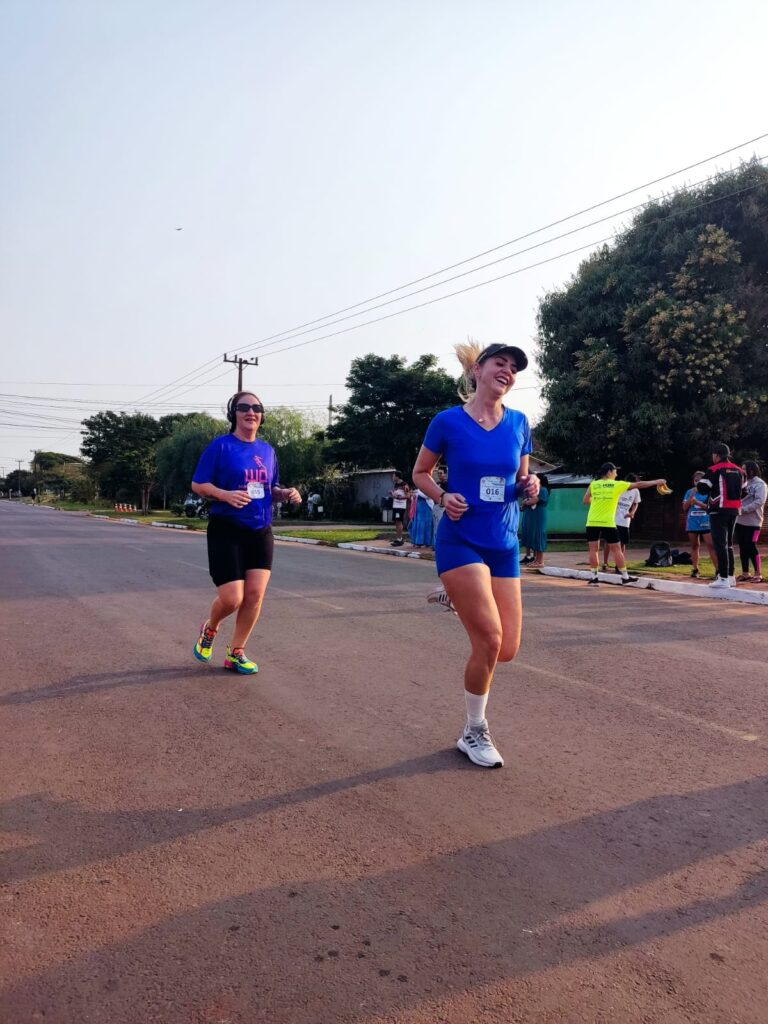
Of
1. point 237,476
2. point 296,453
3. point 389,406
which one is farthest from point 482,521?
point 296,453

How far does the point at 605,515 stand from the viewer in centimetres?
1257

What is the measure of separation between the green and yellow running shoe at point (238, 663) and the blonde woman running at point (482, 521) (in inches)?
87.9

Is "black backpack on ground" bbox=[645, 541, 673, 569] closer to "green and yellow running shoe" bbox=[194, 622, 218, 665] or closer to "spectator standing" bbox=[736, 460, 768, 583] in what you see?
"spectator standing" bbox=[736, 460, 768, 583]

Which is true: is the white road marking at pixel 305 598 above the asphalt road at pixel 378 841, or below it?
above

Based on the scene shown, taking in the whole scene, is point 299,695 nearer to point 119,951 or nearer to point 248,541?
point 248,541

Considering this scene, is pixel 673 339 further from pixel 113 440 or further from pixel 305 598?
pixel 113 440

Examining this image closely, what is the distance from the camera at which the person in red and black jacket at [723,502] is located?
10625 millimetres

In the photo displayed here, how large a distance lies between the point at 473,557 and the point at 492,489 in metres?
0.35

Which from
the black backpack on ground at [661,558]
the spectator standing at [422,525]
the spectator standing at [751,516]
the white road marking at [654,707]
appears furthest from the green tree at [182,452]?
the white road marking at [654,707]

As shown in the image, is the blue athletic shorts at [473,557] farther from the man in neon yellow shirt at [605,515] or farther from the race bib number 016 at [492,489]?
the man in neon yellow shirt at [605,515]

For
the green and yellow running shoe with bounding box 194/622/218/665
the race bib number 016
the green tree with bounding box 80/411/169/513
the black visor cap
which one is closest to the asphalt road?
the green and yellow running shoe with bounding box 194/622/218/665

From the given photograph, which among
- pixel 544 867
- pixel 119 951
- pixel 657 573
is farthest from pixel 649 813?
pixel 657 573

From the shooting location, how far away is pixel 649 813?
345 cm

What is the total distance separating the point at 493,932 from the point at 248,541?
3.68m
